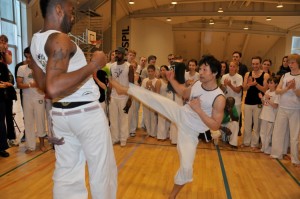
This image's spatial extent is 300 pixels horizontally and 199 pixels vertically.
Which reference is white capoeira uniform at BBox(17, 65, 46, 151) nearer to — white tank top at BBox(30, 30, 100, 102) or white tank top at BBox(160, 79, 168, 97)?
white tank top at BBox(160, 79, 168, 97)

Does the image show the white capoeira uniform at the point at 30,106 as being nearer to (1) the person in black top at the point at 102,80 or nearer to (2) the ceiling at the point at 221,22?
(1) the person in black top at the point at 102,80

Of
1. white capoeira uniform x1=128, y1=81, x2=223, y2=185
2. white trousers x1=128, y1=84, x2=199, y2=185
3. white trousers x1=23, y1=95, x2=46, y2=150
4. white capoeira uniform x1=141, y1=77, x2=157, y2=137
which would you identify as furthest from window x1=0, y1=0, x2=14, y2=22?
white capoeira uniform x1=128, y1=81, x2=223, y2=185

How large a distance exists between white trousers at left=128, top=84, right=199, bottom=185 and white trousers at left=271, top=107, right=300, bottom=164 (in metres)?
2.38

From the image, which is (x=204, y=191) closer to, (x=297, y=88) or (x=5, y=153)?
(x=297, y=88)

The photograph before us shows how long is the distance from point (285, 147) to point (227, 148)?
108 cm

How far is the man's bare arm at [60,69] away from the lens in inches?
59.2

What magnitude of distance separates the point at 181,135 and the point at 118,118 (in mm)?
2665

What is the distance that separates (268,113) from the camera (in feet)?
16.0

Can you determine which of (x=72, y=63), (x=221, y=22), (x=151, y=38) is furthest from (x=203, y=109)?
(x=221, y=22)

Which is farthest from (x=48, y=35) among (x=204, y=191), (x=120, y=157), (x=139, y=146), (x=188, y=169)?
(x=139, y=146)

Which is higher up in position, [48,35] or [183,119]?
[48,35]

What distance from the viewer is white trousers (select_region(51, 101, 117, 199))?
1.77 metres

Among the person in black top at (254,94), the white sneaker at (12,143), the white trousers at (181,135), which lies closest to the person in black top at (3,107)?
the white sneaker at (12,143)

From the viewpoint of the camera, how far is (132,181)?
11.9 ft
